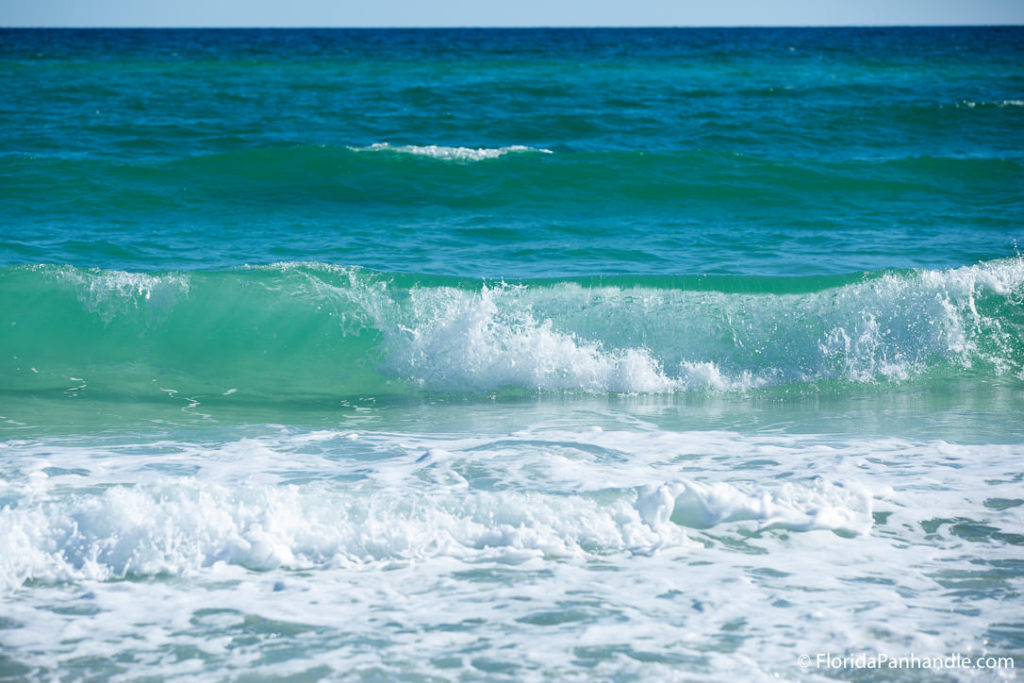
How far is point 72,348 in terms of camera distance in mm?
7867

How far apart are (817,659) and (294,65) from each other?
3163 centimetres

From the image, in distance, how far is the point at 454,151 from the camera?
50.3 feet

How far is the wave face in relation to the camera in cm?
738

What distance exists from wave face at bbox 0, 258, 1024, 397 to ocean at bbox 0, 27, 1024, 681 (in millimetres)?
32

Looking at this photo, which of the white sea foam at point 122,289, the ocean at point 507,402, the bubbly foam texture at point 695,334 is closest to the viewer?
the ocean at point 507,402

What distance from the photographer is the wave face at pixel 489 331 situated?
7383mm

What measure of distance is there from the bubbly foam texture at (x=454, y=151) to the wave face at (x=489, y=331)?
22.2 ft

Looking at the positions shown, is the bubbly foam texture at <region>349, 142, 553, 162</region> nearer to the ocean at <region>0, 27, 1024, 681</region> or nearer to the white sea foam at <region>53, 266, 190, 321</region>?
the ocean at <region>0, 27, 1024, 681</region>

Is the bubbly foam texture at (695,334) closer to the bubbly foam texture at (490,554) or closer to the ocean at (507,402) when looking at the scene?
the ocean at (507,402)

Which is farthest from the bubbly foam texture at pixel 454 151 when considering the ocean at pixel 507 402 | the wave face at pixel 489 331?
the wave face at pixel 489 331

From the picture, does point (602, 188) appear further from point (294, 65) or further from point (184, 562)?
point (294, 65)

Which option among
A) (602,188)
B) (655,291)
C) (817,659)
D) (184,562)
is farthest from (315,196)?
(817,659)

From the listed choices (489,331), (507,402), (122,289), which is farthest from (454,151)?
(507,402)

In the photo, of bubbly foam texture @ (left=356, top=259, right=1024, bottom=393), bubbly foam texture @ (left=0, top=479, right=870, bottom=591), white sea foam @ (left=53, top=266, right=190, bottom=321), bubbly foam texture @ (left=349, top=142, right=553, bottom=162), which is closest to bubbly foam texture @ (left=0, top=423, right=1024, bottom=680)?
bubbly foam texture @ (left=0, top=479, right=870, bottom=591)
